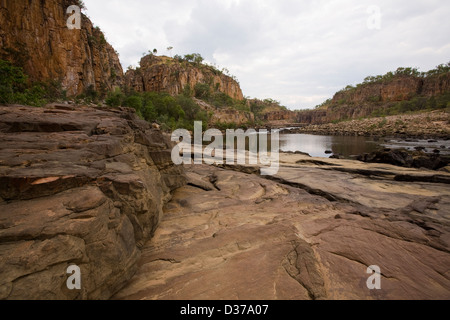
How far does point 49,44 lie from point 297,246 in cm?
3340

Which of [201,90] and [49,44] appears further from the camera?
[201,90]

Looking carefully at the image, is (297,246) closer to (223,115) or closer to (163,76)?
(223,115)

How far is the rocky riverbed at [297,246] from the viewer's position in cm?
257

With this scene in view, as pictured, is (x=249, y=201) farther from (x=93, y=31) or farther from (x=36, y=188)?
(x=93, y=31)

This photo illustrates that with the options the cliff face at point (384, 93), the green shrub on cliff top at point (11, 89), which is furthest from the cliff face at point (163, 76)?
the cliff face at point (384, 93)

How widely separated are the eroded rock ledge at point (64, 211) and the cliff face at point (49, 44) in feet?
80.5

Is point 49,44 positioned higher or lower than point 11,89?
higher

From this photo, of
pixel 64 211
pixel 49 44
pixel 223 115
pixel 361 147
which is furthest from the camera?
pixel 223 115

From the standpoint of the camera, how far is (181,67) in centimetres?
6950

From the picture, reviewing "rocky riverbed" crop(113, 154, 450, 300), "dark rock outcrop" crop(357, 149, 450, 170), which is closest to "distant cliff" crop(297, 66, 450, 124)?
"dark rock outcrop" crop(357, 149, 450, 170)

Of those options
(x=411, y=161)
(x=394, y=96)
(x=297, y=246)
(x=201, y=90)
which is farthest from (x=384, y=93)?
(x=297, y=246)

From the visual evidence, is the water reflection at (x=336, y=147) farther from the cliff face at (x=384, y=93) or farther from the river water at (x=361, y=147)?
the cliff face at (x=384, y=93)

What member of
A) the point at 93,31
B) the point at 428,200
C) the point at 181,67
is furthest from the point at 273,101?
the point at 428,200

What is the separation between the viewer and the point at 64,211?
7.89 feet
